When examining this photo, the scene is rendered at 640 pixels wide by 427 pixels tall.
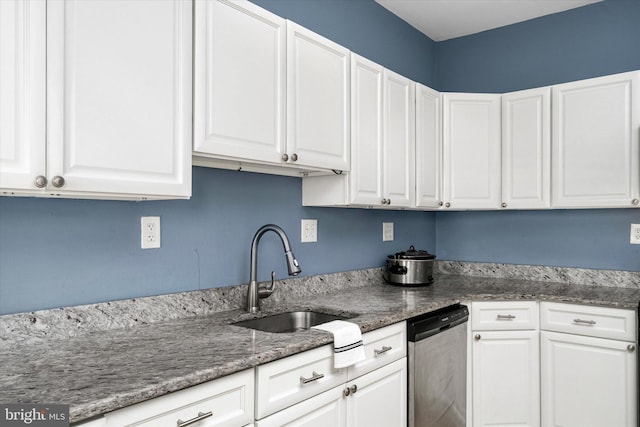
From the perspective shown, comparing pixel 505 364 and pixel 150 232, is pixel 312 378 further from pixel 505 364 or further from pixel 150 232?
pixel 505 364

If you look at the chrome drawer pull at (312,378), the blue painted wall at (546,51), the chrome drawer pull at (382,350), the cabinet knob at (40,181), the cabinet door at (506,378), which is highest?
the blue painted wall at (546,51)

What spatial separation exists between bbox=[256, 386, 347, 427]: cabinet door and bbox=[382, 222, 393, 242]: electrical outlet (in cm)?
157

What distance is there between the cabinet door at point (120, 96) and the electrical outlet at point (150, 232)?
1.13ft

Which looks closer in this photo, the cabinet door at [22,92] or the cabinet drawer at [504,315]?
the cabinet door at [22,92]

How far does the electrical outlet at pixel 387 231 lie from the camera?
317 centimetres

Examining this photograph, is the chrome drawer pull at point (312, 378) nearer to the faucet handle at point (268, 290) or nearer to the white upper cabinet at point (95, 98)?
the faucet handle at point (268, 290)

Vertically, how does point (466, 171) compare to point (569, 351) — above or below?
A: above

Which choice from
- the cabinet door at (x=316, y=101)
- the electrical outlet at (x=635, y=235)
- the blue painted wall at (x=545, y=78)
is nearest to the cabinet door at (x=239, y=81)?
the cabinet door at (x=316, y=101)

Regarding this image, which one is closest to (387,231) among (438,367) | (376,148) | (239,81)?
(376,148)

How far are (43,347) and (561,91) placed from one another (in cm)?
301

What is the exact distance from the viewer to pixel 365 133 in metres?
2.42

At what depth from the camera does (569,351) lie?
8.14 ft

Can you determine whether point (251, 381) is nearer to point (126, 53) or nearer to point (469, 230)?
point (126, 53)

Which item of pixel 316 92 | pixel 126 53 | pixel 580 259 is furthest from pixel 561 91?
pixel 126 53
